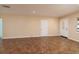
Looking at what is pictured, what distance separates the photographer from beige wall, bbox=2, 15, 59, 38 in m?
3.02

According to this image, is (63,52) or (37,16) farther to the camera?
(37,16)

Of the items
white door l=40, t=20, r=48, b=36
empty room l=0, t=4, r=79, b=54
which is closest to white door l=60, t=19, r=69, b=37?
empty room l=0, t=4, r=79, b=54

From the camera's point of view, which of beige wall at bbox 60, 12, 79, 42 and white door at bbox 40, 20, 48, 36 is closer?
beige wall at bbox 60, 12, 79, 42

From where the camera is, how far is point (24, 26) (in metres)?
3.23

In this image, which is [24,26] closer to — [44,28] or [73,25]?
[44,28]

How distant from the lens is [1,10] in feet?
9.03

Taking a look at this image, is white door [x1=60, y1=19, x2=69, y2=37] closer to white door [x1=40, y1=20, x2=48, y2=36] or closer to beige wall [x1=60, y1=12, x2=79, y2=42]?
beige wall [x1=60, y1=12, x2=79, y2=42]

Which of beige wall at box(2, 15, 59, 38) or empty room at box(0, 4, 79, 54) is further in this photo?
beige wall at box(2, 15, 59, 38)

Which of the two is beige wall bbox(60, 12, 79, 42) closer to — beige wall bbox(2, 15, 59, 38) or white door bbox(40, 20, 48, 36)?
beige wall bbox(2, 15, 59, 38)

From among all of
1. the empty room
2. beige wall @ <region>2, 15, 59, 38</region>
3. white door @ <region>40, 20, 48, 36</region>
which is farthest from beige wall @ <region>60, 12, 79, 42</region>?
white door @ <region>40, 20, 48, 36</region>

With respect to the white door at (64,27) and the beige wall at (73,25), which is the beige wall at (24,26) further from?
the beige wall at (73,25)

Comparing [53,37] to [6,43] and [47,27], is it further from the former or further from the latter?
[6,43]
